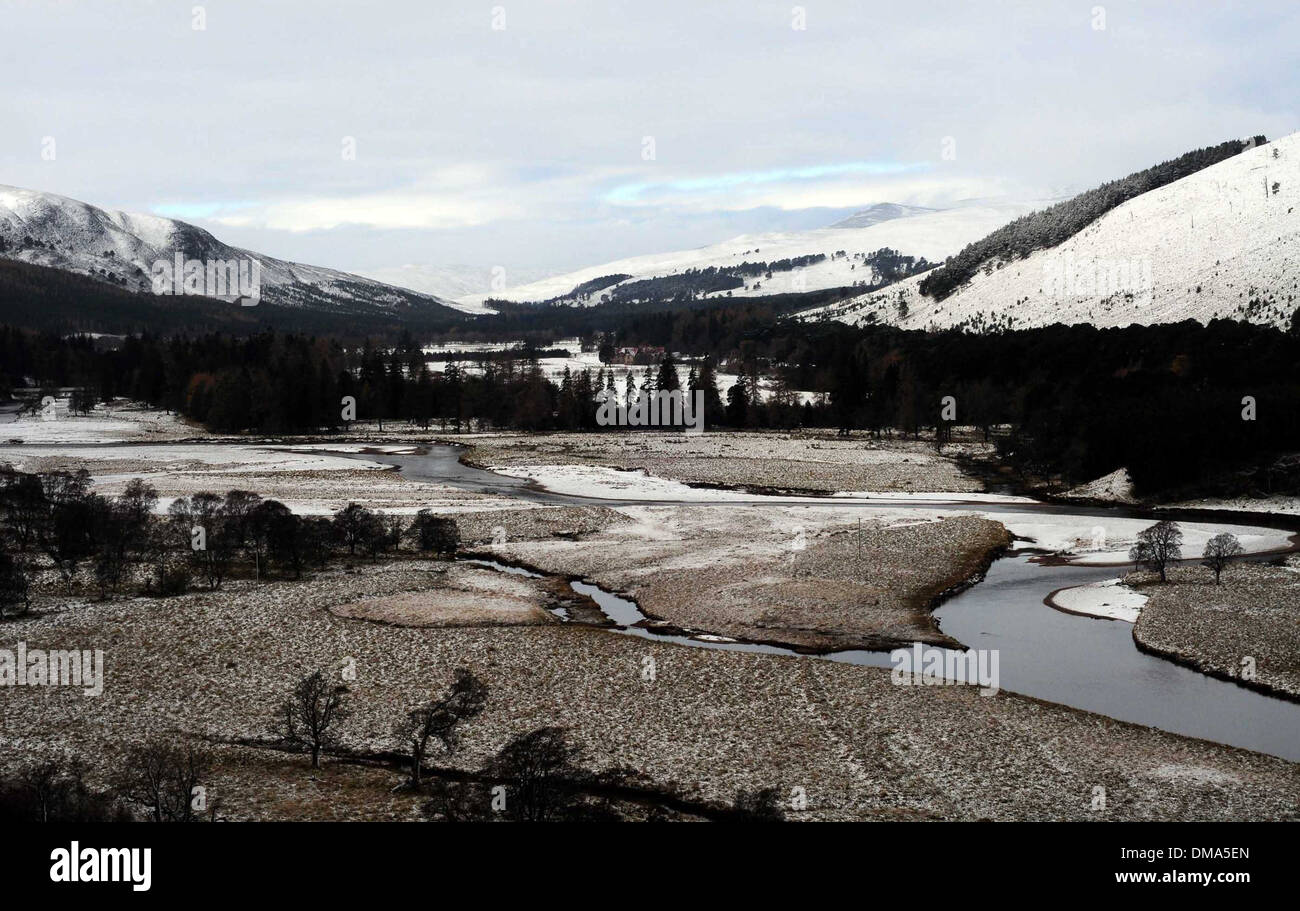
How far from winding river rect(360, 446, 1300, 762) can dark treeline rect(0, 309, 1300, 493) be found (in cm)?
3111

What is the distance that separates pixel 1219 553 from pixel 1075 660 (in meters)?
14.8

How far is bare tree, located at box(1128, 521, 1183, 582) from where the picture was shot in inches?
1743

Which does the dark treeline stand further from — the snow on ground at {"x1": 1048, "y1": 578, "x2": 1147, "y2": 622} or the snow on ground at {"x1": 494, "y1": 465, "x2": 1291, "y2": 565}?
the snow on ground at {"x1": 1048, "y1": 578, "x2": 1147, "y2": 622}

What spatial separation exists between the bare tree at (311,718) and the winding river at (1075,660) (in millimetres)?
12546

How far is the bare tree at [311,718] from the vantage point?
23.2 metres

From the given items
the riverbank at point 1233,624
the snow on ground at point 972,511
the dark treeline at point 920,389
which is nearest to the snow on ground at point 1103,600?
the riverbank at point 1233,624

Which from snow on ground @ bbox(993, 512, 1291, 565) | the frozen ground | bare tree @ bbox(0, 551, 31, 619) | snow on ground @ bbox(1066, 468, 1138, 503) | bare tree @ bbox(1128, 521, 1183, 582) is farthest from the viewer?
the frozen ground

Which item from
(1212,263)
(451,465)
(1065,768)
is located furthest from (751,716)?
(1212,263)

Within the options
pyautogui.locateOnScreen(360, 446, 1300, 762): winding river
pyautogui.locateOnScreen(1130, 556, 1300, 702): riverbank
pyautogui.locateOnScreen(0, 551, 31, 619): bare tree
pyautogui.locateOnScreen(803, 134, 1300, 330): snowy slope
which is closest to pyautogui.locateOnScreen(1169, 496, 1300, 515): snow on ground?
pyautogui.locateOnScreen(1130, 556, 1300, 702): riverbank

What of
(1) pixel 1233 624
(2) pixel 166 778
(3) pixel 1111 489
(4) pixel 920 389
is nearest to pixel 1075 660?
(1) pixel 1233 624

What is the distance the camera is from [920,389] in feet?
414

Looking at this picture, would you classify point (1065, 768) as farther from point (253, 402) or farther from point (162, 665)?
point (253, 402)
